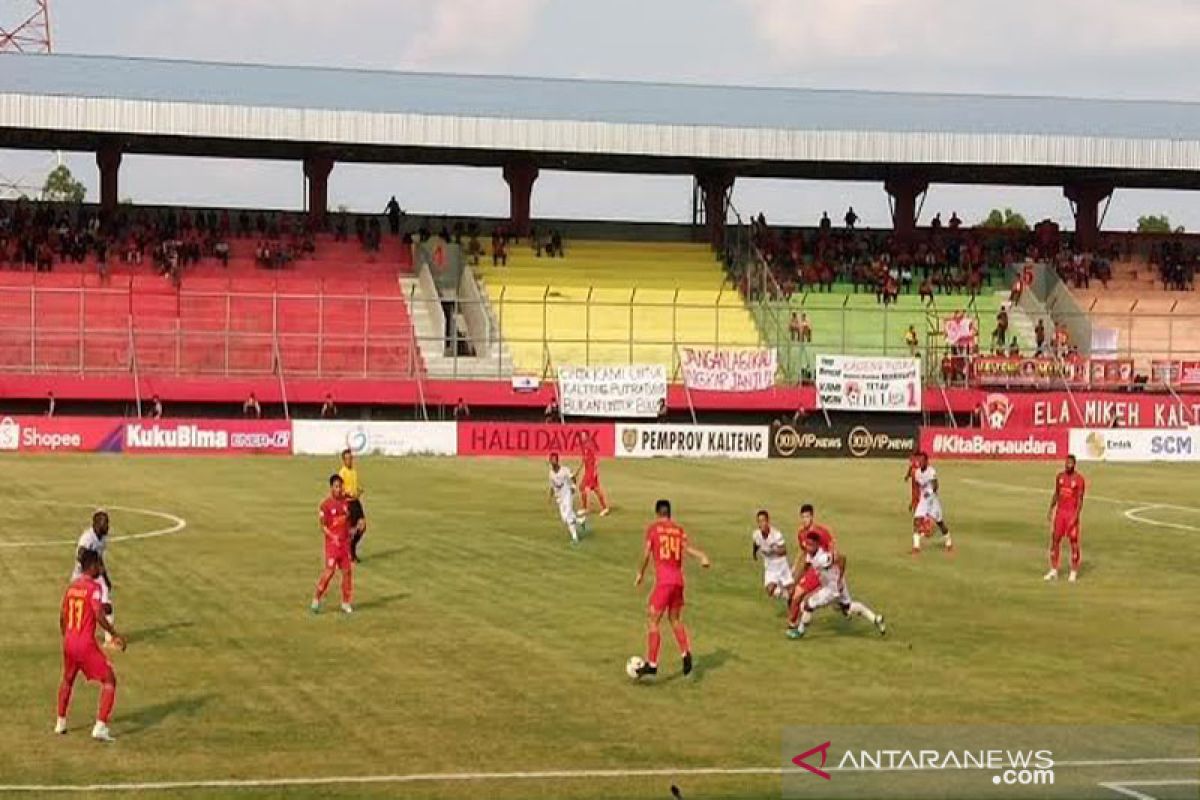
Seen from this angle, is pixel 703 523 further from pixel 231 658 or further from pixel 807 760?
pixel 807 760

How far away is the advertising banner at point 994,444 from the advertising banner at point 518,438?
40.8 ft

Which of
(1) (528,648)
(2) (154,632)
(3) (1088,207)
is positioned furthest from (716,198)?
(1) (528,648)

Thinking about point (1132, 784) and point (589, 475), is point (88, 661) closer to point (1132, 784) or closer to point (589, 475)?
point (1132, 784)

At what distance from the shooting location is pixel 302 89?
3661 inches

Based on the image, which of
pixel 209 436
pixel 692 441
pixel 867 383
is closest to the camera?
pixel 209 436

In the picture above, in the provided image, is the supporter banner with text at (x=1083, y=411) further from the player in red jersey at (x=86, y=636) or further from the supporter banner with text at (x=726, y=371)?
the player in red jersey at (x=86, y=636)

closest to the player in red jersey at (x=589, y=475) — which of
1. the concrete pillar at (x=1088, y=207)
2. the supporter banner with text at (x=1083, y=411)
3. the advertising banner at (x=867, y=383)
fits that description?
the advertising banner at (x=867, y=383)

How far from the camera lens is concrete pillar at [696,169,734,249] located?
3762 inches

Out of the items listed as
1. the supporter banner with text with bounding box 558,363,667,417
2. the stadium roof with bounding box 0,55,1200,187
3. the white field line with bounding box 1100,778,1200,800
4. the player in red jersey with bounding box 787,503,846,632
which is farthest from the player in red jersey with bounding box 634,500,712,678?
the stadium roof with bounding box 0,55,1200,187

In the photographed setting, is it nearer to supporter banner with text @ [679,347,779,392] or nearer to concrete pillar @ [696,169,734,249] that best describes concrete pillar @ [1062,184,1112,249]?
concrete pillar @ [696,169,734,249]

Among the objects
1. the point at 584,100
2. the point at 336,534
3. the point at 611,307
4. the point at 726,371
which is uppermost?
the point at 584,100

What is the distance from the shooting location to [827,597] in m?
27.7

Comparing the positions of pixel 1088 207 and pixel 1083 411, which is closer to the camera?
pixel 1083 411

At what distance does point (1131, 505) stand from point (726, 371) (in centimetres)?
2567
